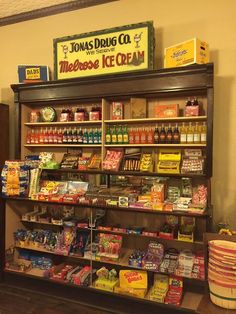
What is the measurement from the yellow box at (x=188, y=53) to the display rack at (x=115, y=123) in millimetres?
78

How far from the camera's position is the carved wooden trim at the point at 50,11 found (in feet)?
10.5

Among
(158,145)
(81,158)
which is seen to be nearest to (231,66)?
(158,145)

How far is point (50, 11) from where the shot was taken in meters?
3.40

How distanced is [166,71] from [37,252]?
2.48m

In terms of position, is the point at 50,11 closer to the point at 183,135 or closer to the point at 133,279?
the point at 183,135

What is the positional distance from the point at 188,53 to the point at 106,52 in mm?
879

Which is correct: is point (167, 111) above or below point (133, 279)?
above

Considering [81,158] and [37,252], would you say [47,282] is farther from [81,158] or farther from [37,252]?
[81,158]

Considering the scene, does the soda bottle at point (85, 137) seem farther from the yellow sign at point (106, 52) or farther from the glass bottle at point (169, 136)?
the glass bottle at point (169, 136)

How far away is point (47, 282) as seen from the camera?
9.59 feet

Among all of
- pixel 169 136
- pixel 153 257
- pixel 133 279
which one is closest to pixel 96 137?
pixel 169 136

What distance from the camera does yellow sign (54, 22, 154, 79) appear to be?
2.67 m

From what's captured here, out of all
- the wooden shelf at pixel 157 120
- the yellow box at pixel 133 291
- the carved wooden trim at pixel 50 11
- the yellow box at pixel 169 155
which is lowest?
the yellow box at pixel 133 291

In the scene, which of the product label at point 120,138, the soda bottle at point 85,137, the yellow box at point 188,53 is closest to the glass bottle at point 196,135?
the yellow box at point 188,53
